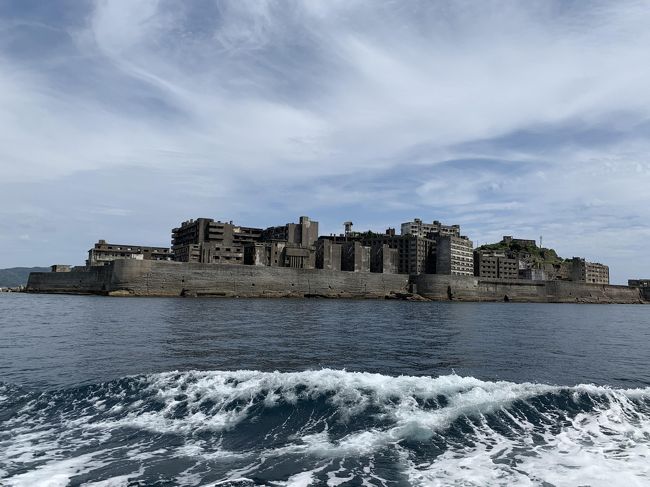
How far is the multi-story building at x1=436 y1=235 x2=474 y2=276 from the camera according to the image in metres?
119

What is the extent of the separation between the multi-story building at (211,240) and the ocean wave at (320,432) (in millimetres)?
85133

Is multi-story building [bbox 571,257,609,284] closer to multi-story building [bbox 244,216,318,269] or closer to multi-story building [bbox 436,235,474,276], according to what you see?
multi-story building [bbox 436,235,474,276]

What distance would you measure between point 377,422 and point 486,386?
4.24 meters

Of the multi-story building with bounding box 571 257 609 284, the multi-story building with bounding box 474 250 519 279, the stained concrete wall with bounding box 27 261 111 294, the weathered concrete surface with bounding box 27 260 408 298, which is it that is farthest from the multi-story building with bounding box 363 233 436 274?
the stained concrete wall with bounding box 27 261 111 294

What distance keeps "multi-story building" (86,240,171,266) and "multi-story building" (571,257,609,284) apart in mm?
121667

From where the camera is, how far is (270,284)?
87.2 metres

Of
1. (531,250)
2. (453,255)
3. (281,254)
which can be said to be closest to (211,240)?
(281,254)

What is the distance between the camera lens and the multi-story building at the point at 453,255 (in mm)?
118562

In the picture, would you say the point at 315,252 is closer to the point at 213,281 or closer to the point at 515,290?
the point at 213,281

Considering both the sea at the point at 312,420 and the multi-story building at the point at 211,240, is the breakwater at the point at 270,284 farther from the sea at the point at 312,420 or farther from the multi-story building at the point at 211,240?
the sea at the point at 312,420

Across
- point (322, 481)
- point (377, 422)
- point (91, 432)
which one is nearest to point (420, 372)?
point (377, 422)

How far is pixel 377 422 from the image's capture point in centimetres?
1025

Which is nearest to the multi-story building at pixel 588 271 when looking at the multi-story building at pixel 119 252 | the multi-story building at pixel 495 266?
the multi-story building at pixel 495 266

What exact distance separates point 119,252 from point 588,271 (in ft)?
508
